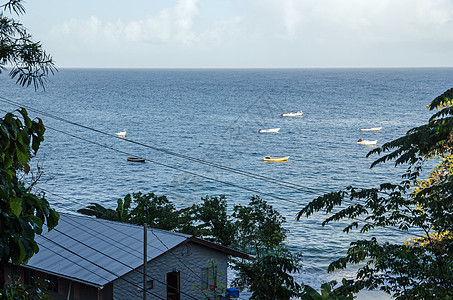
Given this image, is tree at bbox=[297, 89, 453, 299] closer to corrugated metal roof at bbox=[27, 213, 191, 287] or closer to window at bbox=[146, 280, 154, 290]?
corrugated metal roof at bbox=[27, 213, 191, 287]

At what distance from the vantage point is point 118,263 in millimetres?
17719

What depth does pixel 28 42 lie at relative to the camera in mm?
11672

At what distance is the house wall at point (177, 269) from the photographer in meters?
17.8

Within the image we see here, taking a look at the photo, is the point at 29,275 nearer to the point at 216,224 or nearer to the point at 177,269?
the point at 177,269

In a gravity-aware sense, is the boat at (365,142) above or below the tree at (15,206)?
below

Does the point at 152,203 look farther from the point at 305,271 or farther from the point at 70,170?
the point at 70,170

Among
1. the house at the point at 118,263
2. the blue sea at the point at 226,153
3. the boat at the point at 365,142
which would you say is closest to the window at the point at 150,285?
the house at the point at 118,263

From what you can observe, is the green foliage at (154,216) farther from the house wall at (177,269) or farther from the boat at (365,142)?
the boat at (365,142)

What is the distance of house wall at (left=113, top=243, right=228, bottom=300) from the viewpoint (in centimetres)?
1778

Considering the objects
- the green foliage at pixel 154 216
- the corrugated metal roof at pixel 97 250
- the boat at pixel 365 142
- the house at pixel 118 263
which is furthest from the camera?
the boat at pixel 365 142

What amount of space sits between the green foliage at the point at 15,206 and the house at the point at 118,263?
39.1ft

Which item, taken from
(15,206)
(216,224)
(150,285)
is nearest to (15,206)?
(15,206)

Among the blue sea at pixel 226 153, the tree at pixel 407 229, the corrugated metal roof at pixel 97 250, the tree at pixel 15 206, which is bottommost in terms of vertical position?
the blue sea at pixel 226 153

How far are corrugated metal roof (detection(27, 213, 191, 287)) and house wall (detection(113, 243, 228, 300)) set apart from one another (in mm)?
443
